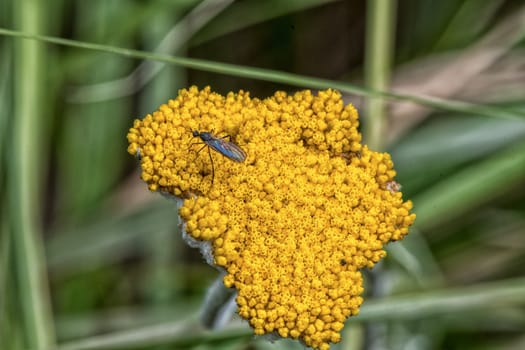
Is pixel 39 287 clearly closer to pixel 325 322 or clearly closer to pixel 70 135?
pixel 70 135

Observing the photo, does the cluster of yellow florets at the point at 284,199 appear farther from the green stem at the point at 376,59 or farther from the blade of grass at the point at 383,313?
the green stem at the point at 376,59

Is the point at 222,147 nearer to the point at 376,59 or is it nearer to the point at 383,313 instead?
the point at 383,313

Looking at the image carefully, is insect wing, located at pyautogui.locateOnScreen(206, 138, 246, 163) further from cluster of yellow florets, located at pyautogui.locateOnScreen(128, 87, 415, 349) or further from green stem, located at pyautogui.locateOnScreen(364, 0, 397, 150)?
green stem, located at pyautogui.locateOnScreen(364, 0, 397, 150)

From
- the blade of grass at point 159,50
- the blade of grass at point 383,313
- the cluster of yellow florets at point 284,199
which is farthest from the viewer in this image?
the blade of grass at point 159,50

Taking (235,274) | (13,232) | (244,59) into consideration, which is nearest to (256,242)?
(235,274)

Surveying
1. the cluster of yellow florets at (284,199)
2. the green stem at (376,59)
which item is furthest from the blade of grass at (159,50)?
the cluster of yellow florets at (284,199)

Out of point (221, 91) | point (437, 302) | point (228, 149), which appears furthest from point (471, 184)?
point (228, 149)
